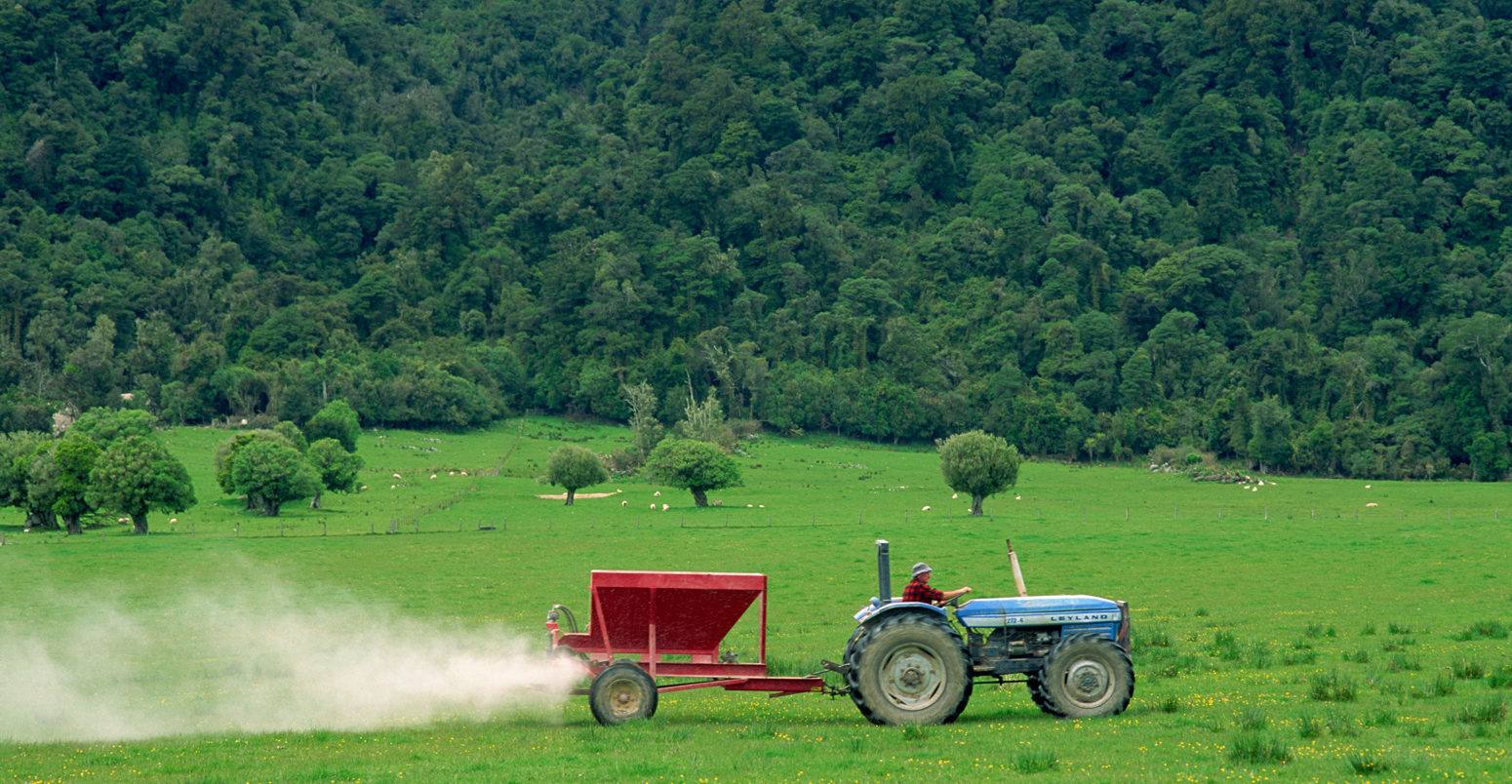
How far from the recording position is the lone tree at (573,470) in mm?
84375

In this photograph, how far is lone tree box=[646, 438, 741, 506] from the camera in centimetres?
7944

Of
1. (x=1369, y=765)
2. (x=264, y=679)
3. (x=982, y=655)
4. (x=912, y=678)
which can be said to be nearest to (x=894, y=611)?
(x=912, y=678)

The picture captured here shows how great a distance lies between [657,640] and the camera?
721 inches

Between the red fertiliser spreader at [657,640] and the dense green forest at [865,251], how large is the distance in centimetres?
11710

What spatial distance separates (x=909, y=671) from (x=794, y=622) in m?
17.8

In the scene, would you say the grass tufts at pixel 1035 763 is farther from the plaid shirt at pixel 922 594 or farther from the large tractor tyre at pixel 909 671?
the plaid shirt at pixel 922 594

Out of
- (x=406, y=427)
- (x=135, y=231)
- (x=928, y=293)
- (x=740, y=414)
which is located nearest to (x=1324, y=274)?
(x=928, y=293)

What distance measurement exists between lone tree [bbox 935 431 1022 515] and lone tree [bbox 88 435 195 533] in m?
41.4

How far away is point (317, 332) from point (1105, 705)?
483 ft

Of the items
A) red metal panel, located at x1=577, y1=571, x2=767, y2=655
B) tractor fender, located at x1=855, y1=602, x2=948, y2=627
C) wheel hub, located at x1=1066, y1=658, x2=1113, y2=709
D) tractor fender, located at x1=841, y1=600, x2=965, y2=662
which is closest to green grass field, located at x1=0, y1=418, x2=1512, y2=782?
wheel hub, located at x1=1066, y1=658, x2=1113, y2=709

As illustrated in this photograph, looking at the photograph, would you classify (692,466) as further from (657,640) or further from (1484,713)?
(1484,713)

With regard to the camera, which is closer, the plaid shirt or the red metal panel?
the red metal panel

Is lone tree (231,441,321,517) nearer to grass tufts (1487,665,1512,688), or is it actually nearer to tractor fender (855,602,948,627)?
tractor fender (855,602,948,627)

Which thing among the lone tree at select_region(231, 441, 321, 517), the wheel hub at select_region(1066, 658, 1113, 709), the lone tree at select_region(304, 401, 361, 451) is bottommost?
the wheel hub at select_region(1066, 658, 1113, 709)
